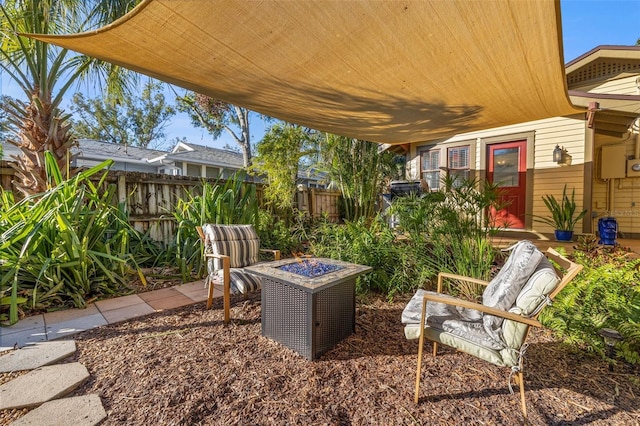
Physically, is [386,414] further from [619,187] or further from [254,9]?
[619,187]

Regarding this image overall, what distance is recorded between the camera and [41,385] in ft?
5.49

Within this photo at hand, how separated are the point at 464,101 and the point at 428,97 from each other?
0.48m

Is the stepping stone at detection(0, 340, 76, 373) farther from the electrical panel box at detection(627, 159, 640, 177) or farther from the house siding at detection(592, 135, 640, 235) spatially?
the electrical panel box at detection(627, 159, 640, 177)

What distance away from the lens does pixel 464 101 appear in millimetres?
3211

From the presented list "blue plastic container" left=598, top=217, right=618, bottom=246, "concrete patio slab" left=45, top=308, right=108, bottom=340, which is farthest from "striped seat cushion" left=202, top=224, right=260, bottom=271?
"blue plastic container" left=598, top=217, right=618, bottom=246

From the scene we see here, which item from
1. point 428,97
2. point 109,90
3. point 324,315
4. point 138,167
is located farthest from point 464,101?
point 138,167

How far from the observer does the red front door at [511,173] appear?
6.22m

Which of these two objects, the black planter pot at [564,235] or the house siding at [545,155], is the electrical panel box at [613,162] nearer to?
the house siding at [545,155]

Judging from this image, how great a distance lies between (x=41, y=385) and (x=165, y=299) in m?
1.47

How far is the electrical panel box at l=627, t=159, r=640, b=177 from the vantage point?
5667mm

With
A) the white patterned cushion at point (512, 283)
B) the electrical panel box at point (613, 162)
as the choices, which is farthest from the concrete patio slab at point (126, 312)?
the electrical panel box at point (613, 162)

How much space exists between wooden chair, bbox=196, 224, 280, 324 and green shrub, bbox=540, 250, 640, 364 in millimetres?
2597

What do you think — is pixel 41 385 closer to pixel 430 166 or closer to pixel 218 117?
pixel 430 166

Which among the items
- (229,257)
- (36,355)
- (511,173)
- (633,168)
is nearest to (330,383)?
(229,257)
